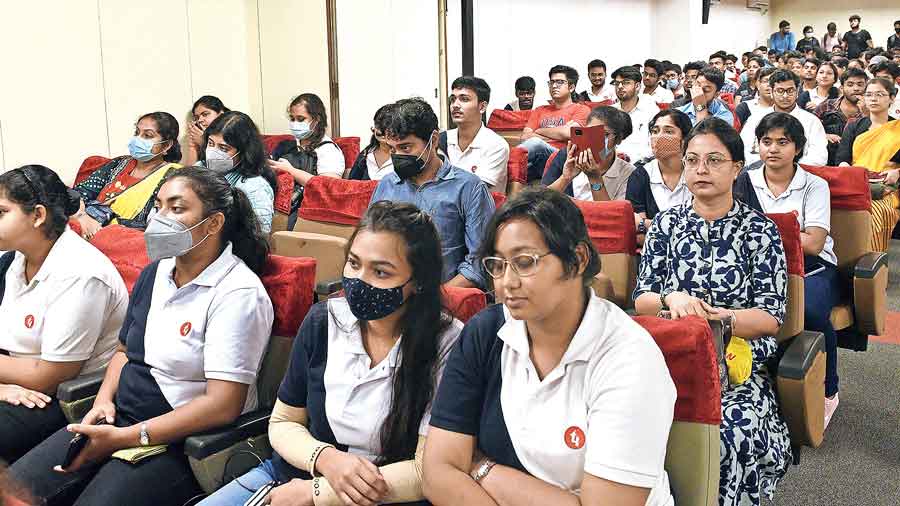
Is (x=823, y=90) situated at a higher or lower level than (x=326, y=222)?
higher

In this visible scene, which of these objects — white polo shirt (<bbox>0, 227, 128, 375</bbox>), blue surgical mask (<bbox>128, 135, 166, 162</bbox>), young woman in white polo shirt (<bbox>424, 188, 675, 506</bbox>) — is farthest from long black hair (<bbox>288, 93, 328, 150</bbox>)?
young woman in white polo shirt (<bbox>424, 188, 675, 506</bbox>)

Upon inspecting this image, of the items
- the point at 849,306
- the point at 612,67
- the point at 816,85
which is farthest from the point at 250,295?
the point at 612,67

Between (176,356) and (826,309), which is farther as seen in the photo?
(826,309)

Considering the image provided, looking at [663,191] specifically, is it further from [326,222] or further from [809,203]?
[326,222]

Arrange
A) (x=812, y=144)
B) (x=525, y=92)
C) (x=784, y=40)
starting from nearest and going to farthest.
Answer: (x=812, y=144)
(x=525, y=92)
(x=784, y=40)

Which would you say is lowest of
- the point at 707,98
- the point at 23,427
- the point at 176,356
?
the point at 23,427

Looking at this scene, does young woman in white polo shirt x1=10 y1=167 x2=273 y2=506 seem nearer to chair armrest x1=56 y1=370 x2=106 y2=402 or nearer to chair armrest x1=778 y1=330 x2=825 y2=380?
chair armrest x1=56 y1=370 x2=106 y2=402

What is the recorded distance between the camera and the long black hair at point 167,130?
454cm

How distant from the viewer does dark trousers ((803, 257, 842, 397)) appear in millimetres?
3053

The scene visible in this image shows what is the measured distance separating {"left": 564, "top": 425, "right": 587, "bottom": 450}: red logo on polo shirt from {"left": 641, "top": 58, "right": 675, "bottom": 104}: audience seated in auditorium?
7832 millimetres

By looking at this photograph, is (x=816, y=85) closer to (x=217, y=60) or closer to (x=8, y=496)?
(x=217, y=60)

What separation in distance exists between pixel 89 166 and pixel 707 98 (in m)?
4.19

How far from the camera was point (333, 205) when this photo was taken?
387 centimetres

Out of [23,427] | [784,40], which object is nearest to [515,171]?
[23,427]
